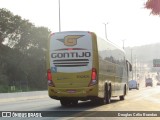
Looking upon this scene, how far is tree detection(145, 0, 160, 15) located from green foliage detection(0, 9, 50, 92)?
81488mm

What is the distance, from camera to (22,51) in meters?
90.3

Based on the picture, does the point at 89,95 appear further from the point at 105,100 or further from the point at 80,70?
the point at 105,100

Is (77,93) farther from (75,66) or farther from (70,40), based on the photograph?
(70,40)

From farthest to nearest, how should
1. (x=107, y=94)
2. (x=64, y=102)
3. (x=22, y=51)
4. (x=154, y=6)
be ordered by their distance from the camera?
(x=22, y=51) < (x=107, y=94) < (x=64, y=102) < (x=154, y=6)

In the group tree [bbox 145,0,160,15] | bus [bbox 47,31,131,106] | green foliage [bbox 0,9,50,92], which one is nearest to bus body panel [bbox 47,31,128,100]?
bus [bbox 47,31,131,106]

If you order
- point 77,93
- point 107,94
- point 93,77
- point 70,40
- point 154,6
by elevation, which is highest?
point 70,40

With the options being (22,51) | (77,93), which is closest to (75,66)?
(77,93)

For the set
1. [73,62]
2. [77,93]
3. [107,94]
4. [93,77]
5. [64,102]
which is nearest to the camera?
[77,93]

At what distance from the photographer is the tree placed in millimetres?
4727

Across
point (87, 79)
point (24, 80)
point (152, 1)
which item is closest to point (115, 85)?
point (87, 79)

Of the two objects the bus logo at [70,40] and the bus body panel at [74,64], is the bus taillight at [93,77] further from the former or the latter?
the bus logo at [70,40]

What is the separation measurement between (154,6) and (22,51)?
86413mm

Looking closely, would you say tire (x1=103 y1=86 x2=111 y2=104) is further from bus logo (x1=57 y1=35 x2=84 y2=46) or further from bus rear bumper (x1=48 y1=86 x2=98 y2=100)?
bus logo (x1=57 y1=35 x2=84 y2=46)

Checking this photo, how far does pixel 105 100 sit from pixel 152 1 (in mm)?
19283
